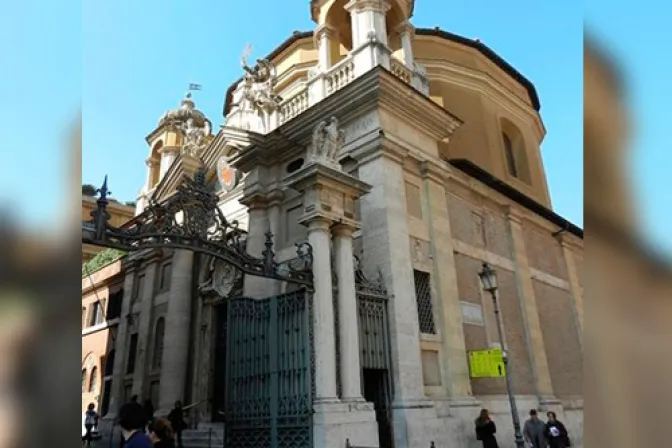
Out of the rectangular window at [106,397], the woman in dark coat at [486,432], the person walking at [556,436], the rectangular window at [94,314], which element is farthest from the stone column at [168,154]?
the person walking at [556,436]

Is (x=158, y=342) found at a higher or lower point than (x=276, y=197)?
lower

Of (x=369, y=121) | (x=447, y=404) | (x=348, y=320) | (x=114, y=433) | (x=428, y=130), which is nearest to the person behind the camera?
(x=348, y=320)

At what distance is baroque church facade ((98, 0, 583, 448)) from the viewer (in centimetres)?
901

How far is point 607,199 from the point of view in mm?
1140

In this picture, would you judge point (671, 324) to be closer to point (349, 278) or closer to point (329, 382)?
point (329, 382)

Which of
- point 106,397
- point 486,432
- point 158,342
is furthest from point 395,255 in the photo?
point 106,397

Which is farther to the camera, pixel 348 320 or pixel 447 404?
pixel 447 404

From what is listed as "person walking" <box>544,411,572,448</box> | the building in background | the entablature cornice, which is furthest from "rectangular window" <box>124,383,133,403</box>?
the entablature cornice

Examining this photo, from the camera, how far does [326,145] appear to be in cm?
962

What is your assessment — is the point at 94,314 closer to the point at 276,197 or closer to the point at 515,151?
the point at 276,197

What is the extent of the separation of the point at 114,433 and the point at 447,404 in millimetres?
12351

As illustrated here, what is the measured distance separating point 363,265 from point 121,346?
12600mm

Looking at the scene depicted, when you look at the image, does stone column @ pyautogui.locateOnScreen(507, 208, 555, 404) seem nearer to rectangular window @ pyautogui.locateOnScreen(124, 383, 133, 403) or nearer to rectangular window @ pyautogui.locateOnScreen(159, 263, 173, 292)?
rectangular window @ pyautogui.locateOnScreen(159, 263, 173, 292)

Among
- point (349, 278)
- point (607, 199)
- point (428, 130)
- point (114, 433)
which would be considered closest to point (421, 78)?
point (428, 130)
